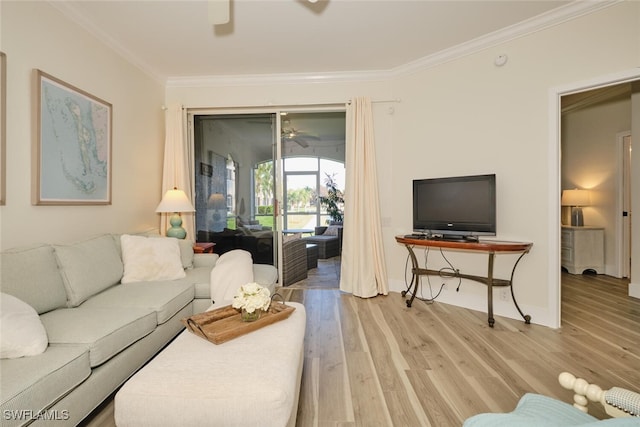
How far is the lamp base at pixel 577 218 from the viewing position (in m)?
4.77

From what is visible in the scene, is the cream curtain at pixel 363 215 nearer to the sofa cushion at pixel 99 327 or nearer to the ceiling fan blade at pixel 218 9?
the ceiling fan blade at pixel 218 9

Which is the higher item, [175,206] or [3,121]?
[3,121]

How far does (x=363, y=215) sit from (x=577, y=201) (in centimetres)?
379

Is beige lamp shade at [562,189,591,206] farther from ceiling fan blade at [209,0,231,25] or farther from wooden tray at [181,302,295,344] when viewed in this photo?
ceiling fan blade at [209,0,231,25]

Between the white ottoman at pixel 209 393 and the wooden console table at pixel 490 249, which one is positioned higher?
the wooden console table at pixel 490 249

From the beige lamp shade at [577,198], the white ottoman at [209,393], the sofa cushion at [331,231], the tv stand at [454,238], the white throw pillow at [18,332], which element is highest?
the beige lamp shade at [577,198]

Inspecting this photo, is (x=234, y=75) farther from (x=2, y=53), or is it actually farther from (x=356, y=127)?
(x=2, y=53)

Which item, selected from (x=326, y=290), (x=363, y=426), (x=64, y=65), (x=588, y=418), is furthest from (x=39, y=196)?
(x=588, y=418)

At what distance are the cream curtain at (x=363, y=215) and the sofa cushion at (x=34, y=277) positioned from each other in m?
2.78

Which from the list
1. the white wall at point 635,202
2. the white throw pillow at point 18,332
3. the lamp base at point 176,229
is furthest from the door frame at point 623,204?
the white throw pillow at point 18,332

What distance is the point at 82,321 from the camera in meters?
1.66

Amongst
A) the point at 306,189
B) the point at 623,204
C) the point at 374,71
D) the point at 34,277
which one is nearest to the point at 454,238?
the point at 374,71

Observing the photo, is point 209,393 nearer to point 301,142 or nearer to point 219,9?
point 219,9

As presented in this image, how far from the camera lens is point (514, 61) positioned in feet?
9.64
